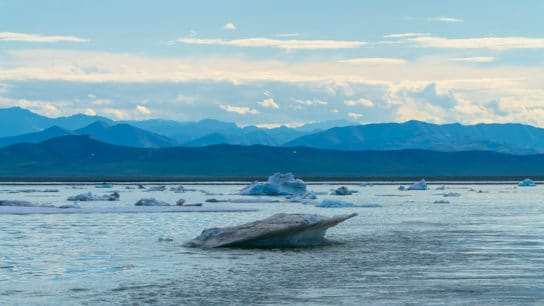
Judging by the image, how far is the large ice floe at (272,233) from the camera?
24.6 m

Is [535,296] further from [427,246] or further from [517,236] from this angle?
[517,236]

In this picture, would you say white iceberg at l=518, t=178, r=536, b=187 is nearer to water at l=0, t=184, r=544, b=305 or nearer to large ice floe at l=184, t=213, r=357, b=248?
water at l=0, t=184, r=544, b=305

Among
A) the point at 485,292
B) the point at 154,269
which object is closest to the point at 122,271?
the point at 154,269

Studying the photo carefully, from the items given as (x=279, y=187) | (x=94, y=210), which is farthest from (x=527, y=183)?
(x=94, y=210)

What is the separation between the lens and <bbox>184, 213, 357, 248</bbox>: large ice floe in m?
24.6

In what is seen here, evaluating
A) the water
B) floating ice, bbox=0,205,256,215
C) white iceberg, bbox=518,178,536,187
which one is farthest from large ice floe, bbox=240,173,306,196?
white iceberg, bbox=518,178,536,187

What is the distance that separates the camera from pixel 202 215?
41.8m

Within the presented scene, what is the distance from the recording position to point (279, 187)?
71812 mm

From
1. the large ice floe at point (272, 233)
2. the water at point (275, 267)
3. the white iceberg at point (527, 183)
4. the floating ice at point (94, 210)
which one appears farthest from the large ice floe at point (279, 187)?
the large ice floe at point (272, 233)

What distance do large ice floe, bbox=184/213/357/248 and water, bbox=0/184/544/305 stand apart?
1.92 feet

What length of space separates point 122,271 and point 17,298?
3873 millimetres

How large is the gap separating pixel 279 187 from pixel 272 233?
47.2 m

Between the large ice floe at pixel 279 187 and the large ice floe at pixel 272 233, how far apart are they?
148 feet

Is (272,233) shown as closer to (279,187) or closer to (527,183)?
(279,187)
